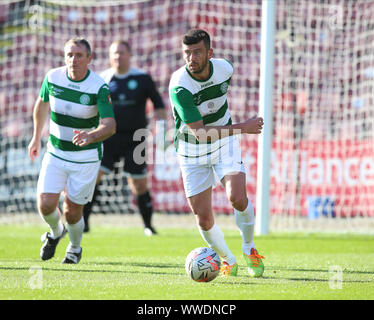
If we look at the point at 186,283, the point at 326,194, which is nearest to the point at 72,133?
the point at 186,283

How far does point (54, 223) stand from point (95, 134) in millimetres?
1061

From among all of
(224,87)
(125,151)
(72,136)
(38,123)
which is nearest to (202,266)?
(224,87)

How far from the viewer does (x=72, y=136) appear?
611 cm

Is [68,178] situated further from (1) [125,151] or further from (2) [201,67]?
(1) [125,151]

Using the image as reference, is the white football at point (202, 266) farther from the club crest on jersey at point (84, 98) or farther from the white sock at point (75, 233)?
the club crest on jersey at point (84, 98)

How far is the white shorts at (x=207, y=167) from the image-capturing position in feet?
18.0

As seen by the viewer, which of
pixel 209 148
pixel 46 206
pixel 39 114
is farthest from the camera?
pixel 39 114

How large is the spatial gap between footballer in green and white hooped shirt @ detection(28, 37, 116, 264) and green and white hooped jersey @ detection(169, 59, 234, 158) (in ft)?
2.65

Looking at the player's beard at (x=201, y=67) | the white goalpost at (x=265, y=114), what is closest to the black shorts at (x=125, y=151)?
the white goalpost at (x=265, y=114)

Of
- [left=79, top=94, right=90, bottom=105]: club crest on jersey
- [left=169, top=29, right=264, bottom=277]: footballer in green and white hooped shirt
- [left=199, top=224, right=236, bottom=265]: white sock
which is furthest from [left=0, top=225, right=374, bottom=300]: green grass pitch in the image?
[left=79, top=94, right=90, bottom=105]: club crest on jersey

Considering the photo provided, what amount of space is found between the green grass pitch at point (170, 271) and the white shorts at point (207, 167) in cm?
72

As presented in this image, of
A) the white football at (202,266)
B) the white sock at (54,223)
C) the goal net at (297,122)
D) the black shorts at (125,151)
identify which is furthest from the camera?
the goal net at (297,122)

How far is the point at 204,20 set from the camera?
40.8 feet

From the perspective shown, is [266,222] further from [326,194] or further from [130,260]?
[130,260]
